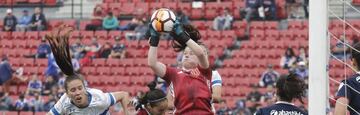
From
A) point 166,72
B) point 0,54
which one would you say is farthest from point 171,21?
point 0,54

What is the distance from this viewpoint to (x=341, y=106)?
820 centimetres

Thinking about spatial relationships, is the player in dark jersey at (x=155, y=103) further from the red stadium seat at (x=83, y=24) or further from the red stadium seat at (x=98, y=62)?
the red stadium seat at (x=83, y=24)

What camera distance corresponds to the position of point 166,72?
946cm

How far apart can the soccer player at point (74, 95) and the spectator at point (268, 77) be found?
41.0 ft

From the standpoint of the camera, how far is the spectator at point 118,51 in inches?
1003

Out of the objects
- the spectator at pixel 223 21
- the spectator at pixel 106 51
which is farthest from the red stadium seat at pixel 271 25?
the spectator at pixel 106 51

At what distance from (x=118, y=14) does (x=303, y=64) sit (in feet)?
23.3

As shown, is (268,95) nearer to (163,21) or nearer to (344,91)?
(163,21)

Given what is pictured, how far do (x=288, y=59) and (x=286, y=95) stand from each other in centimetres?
1479

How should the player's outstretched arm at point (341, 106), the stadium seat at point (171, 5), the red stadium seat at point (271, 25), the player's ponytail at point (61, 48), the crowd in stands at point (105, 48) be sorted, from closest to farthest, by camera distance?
the player's outstretched arm at point (341, 106) < the player's ponytail at point (61, 48) < the crowd in stands at point (105, 48) < the red stadium seat at point (271, 25) < the stadium seat at point (171, 5)

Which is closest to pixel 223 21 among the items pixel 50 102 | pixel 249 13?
pixel 249 13

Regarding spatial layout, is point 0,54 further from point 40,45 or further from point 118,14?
point 118,14

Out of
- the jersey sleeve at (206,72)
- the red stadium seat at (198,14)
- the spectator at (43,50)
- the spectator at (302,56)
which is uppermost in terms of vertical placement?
the jersey sleeve at (206,72)

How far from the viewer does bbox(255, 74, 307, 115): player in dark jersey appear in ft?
27.2
